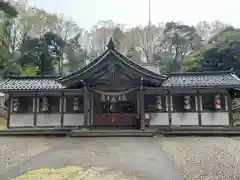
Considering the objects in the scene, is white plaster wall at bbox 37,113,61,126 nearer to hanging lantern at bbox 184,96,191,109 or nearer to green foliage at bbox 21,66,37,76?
hanging lantern at bbox 184,96,191,109

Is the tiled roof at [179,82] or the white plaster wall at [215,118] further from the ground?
the tiled roof at [179,82]

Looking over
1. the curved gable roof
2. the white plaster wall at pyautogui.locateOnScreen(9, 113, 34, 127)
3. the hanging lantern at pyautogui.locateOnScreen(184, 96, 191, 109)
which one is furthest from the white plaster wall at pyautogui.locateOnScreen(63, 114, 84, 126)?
the hanging lantern at pyautogui.locateOnScreen(184, 96, 191, 109)

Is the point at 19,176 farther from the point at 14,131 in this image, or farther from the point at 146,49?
the point at 146,49

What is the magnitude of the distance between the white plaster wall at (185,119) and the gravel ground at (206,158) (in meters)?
3.64

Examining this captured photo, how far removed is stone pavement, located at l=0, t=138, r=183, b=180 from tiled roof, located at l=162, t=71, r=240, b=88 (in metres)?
5.64

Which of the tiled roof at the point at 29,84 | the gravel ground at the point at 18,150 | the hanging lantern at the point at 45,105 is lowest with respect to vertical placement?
the gravel ground at the point at 18,150

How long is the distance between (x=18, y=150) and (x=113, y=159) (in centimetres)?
410

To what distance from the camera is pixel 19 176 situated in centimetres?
550

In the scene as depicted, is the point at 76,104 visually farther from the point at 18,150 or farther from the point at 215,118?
the point at 215,118

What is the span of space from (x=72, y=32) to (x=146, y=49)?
13955mm

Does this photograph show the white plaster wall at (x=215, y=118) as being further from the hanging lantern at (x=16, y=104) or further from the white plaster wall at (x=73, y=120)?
the hanging lantern at (x=16, y=104)

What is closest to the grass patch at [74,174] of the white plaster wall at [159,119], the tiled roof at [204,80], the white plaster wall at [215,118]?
the white plaster wall at [159,119]

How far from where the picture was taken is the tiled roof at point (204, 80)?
1324 cm

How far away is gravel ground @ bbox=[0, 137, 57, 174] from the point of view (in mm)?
6930
